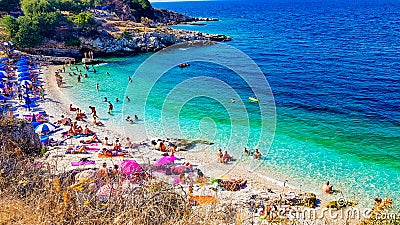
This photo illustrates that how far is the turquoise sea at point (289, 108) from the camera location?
18172mm

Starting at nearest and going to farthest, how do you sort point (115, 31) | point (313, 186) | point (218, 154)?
point (313, 186) < point (218, 154) < point (115, 31)

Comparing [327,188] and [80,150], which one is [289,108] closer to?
[327,188]

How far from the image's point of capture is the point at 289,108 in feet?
89.8

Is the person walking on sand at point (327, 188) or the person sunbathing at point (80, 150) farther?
the person sunbathing at point (80, 150)

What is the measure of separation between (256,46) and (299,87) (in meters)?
27.1

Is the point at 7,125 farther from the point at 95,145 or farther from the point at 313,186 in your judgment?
the point at 313,186

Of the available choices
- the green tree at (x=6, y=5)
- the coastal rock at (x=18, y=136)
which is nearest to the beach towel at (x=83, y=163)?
the coastal rock at (x=18, y=136)

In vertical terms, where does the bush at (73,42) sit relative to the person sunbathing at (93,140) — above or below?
above

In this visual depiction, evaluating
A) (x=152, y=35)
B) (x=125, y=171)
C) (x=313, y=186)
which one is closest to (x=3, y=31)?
(x=152, y=35)

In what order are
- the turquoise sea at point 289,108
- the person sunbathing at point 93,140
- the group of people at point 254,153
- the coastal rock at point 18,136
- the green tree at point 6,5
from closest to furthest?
the coastal rock at point 18,136 < the turquoise sea at point 289,108 < the group of people at point 254,153 < the person sunbathing at point 93,140 < the green tree at point 6,5

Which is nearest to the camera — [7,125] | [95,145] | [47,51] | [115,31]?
[7,125]

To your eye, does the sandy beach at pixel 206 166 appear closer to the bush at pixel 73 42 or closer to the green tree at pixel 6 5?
the bush at pixel 73 42

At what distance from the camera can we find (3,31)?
158 ft

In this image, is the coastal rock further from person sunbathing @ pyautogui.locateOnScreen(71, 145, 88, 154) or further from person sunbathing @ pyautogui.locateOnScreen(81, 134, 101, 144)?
person sunbathing @ pyautogui.locateOnScreen(81, 134, 101, 144)
